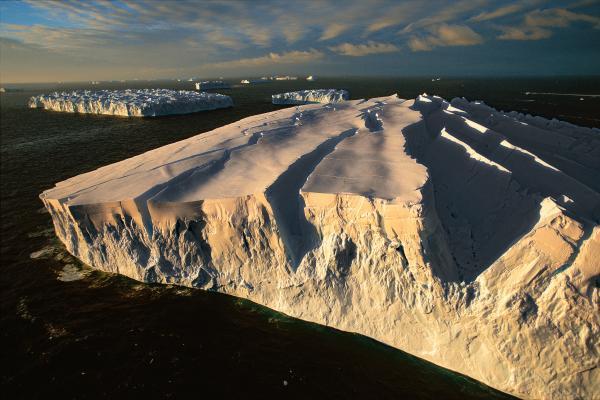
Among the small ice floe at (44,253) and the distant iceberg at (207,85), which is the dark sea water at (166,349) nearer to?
the small ice floe at (44,253)

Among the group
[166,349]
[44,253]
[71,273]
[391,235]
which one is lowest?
[166,349]

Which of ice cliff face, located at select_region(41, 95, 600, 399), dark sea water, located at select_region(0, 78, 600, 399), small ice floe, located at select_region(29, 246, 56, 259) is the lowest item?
dark sea water, located at select_region(0, 78, 600, 399)

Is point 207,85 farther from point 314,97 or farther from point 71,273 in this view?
point 71,273

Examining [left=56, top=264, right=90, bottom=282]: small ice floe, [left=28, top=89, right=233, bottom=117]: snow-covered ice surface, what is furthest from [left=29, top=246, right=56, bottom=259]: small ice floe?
[left=28, top=89, right=233, bottom=117]: snow-covered ice surface

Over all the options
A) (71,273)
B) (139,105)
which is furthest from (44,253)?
(139,105)

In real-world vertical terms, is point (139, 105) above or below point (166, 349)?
above

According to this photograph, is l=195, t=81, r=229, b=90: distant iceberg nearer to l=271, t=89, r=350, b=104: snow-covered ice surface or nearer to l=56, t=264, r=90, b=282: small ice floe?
l=271, t=89, r=350, b=104: snow-covered ice surface

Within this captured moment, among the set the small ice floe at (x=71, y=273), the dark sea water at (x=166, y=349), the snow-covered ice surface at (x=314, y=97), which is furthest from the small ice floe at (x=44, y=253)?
the snow-covered ice surface at (x=314, y=97)
